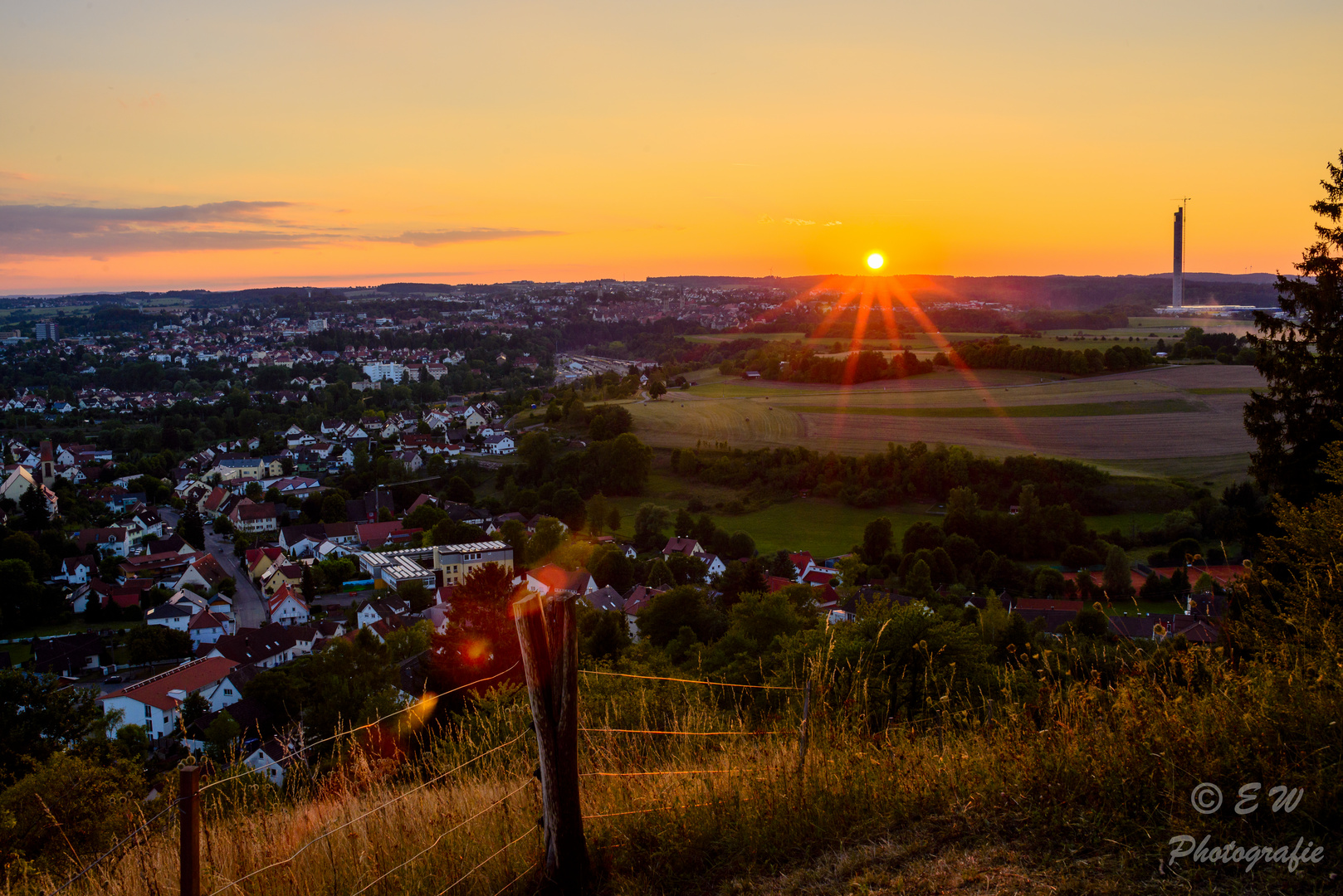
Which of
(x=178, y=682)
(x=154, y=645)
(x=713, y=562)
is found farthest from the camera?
(x=713, y=562)

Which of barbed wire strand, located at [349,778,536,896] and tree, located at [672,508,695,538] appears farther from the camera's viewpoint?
tree, located at [672,508,695,538]

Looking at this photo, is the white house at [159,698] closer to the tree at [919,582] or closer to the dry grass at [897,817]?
the tree at [919,582]

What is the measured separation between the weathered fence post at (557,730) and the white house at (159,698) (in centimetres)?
2062

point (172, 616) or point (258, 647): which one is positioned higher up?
point (258, 647)

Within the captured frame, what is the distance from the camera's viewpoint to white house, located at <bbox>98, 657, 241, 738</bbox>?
20969mm

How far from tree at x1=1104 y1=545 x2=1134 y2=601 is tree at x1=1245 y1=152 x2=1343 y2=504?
12.7m

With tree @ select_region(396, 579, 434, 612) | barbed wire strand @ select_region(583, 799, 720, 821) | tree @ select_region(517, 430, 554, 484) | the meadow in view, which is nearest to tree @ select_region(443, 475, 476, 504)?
tree @ select_region(517, 430, 554, 484)

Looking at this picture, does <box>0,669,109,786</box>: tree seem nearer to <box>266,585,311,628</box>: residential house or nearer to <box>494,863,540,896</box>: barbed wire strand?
<box>494,863,540,896</box>: barbed wire strand

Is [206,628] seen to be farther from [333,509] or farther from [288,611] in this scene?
[333,509]

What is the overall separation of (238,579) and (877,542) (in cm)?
2840

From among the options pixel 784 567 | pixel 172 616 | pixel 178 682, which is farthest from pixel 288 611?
pixel 784 567

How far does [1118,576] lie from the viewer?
25.4 meters

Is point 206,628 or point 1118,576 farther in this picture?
point 206,628

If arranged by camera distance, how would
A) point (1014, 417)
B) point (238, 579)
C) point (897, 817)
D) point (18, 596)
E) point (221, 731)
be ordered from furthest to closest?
point (1014, 417)
point (238, 579)
point (18, 596)
point (221, 731)
point (897, 817)
